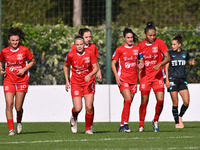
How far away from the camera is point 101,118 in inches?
625

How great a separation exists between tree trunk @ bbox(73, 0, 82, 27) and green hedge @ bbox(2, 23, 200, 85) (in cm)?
35

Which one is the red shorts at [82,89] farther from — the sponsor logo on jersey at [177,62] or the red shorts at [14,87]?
the sponsor logo on jersey at [177,62]

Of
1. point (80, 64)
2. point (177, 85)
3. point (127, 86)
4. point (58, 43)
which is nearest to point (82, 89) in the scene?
point (80, 64)

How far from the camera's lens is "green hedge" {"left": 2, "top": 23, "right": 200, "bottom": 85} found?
53.3 ft

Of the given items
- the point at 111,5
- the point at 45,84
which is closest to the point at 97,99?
the point at 45,84

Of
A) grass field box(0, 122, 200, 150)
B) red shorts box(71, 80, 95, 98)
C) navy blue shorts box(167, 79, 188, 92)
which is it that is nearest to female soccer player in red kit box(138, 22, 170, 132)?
grass field box(0, 122, 200, 150)

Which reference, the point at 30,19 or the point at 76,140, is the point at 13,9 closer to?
the point at 30,19

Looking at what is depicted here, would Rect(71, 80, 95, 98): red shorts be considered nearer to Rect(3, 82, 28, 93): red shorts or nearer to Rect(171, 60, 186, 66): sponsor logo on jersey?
Rect(3, 82, 28, 93): red shorts

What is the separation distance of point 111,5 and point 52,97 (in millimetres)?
2881

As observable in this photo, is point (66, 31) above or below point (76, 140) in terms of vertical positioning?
above

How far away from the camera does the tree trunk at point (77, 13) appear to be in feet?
54.2

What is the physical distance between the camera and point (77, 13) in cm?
1675

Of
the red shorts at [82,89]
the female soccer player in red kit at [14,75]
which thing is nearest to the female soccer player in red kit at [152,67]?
Answer: the red shorts at [82,89]

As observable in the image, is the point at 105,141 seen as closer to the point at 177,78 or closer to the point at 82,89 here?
the point at 82,89
